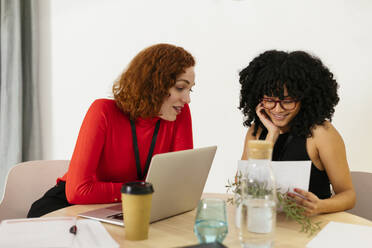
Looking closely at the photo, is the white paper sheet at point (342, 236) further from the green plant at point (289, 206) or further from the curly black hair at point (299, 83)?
the curly black hair at point (299, 83)

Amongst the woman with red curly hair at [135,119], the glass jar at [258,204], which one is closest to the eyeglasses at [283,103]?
the woman with red curly hair at [135,119]

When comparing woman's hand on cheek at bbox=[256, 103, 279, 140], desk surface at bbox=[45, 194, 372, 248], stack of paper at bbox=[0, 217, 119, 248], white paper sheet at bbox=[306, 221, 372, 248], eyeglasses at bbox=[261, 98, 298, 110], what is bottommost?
desk surface at bbox=[45, 194, 372, 248]

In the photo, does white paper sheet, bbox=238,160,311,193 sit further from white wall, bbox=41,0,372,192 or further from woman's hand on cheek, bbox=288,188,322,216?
white wall, bbox=41,0,372,192

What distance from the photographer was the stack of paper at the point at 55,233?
94 centimetres

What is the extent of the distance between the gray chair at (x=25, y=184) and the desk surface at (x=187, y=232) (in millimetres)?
631

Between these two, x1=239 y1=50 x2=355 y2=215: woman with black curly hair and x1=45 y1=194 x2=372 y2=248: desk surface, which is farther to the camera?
x1=239 y1=50 x2=355 y2=215: woman with black curly hair

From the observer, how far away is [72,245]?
937 mm

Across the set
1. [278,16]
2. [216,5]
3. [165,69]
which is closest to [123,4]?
[216,5]

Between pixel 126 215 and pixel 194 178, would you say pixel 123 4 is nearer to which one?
pixel 194 178

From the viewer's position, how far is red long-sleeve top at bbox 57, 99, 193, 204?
1.40 metres

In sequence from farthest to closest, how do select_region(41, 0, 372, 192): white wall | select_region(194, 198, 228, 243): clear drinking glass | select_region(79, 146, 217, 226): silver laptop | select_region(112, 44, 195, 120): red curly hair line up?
select_region(41, 0, 372, 192): white wall
select_region(112, 44, 195, 120): red curly hair
select_region(79, 146, 217, 226): silver laptop
select_region(194, 198, 228, 243): clear drinking glass

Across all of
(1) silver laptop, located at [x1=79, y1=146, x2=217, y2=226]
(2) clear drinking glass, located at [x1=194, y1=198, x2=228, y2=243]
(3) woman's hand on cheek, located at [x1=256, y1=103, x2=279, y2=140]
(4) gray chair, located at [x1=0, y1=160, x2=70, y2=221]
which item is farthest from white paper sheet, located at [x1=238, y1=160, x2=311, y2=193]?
(4) gray chair, located at [x1=0, y1=160, x2=70, y2=221]

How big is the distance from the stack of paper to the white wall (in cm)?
169

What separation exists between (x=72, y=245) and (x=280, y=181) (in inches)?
26.2
